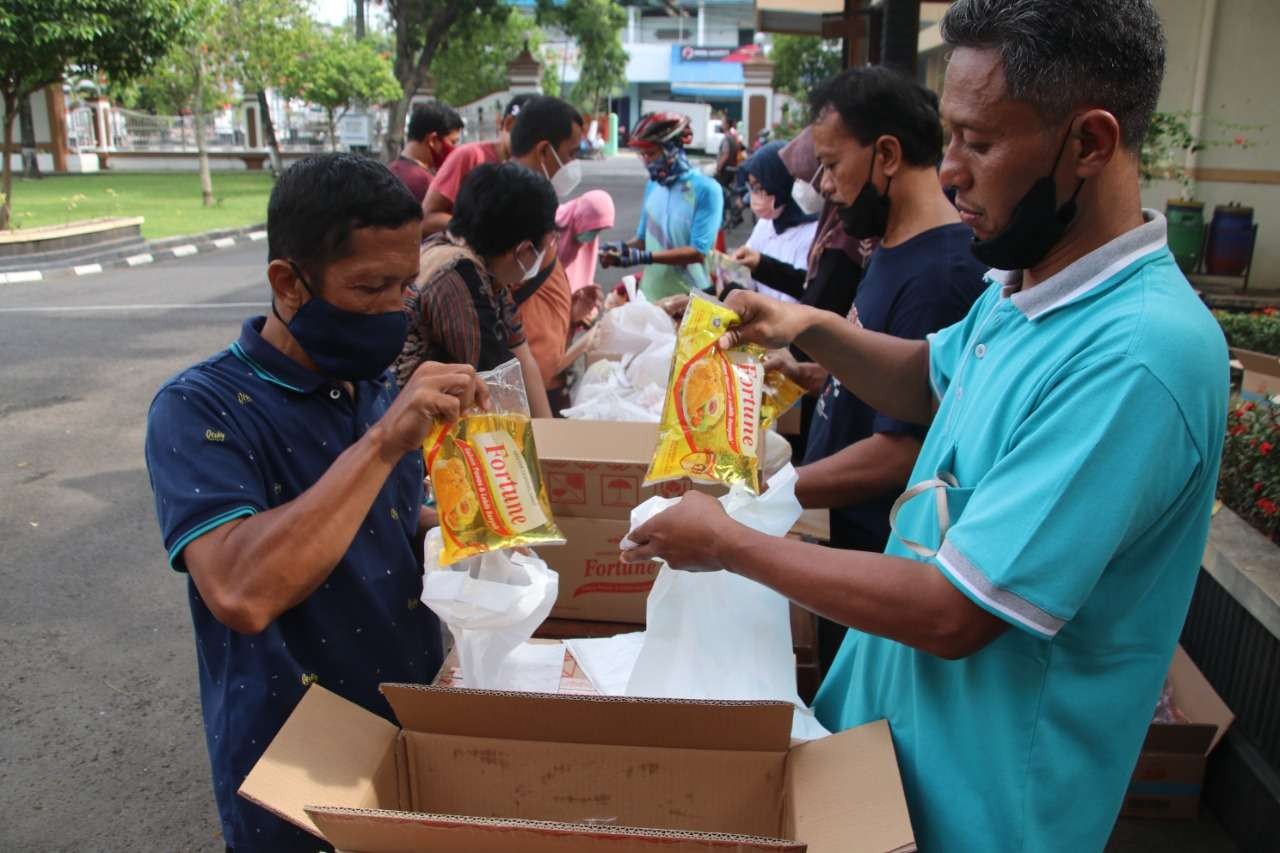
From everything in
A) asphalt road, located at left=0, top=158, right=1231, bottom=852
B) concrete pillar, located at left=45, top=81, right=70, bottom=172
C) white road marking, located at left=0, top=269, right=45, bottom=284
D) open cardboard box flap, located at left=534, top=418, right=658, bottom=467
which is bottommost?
asphalt road, located at left=0, top=158, right=1231, bottom=852

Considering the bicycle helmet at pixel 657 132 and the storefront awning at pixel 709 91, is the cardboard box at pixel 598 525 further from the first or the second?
the storefront awning at pixel 709 91

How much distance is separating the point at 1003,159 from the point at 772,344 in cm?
76

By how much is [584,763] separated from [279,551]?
0.52 m

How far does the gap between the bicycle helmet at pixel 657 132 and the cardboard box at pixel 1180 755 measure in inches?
159

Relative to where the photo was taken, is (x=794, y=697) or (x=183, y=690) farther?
(x=183, y=690)

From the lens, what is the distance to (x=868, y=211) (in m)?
2.49

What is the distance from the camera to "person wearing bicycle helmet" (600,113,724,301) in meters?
5.80

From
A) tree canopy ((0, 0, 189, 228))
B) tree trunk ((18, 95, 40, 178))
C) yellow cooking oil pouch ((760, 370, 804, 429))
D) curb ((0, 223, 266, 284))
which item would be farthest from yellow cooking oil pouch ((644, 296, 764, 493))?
tree trunk ((18, 95, 40, 178))

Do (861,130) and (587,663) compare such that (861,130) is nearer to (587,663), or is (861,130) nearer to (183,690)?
(587,663)

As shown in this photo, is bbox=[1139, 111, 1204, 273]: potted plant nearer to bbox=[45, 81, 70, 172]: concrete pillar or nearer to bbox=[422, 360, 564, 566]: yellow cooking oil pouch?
bbox=[422, 360, 564, 566]: yellow cooking oil pouch

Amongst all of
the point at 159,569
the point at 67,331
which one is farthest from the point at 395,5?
the point at 159,569

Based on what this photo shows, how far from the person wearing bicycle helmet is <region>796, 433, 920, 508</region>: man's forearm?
141 inches

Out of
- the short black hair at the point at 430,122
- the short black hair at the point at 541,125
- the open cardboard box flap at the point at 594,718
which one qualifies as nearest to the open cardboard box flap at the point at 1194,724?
the open cardboard box flap at the point at 594,718

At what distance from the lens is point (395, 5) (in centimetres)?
2822
